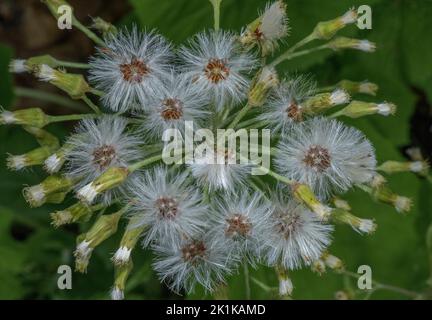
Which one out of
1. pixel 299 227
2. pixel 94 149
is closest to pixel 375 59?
pixel 299 227

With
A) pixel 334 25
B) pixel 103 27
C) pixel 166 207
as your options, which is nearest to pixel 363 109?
pixel 334 25

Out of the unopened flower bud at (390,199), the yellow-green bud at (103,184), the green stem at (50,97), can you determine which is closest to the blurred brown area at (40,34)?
the green stem at (50,97)

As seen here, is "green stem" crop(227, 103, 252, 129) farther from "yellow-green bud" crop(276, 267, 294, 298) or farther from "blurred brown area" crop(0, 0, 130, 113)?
"blurred brown area" crop(0, 0, 130, 113)

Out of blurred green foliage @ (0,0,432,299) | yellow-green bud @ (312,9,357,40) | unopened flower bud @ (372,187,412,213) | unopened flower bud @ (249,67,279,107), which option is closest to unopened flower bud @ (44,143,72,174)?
unopened flower bud @ (249,67,279,107)

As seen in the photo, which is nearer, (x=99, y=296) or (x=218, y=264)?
(x=218, y=264)
